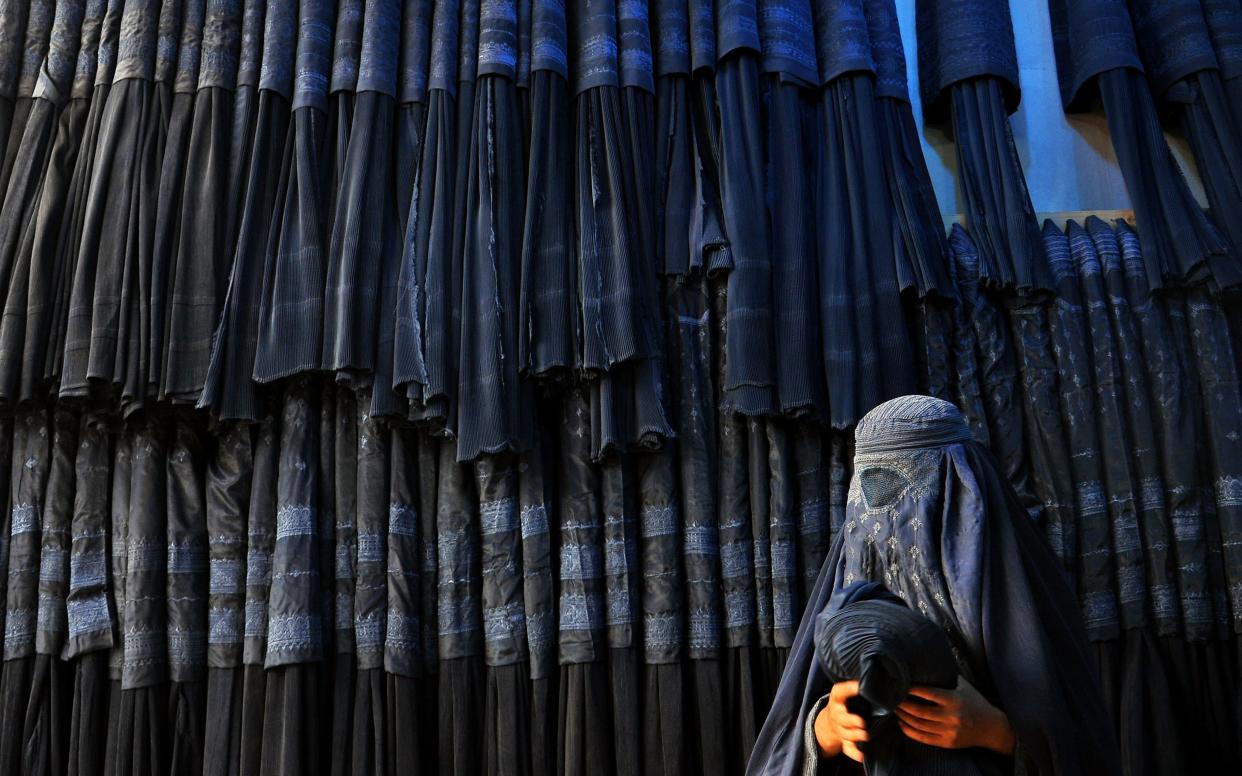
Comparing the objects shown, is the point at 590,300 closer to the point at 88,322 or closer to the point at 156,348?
the point at 156,348

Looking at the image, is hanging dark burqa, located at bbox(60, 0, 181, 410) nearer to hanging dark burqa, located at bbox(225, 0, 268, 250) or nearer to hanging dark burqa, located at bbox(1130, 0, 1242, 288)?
hanging dark burqa, located at bbox(225, 0, 268, 250)

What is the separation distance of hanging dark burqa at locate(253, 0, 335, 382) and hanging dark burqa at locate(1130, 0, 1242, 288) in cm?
285

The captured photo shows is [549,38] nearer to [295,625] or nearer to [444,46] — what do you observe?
[444,46]

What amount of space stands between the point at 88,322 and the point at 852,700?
8.71 ft

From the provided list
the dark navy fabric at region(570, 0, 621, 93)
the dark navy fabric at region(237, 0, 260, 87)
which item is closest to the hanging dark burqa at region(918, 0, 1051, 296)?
the dark navy fabric at region(570, 0, 621, 93)

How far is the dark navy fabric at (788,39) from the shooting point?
372 centimetres

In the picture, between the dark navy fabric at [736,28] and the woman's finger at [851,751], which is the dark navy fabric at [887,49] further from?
the woman's finger at [851,751]

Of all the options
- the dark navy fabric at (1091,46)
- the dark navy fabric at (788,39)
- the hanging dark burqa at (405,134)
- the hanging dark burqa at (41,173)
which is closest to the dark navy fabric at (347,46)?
the hanging dark burqa at (405,134)

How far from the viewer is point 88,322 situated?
138 inches

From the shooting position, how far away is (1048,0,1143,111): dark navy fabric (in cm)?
381

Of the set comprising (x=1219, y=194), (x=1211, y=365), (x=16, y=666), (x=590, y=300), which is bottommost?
(x=16, y=666)

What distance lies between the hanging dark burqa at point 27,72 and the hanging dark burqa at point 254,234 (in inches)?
31.7

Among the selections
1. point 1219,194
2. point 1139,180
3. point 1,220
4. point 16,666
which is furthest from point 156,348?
point 1219,194

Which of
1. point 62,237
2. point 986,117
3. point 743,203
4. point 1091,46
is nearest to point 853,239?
point 743,203
